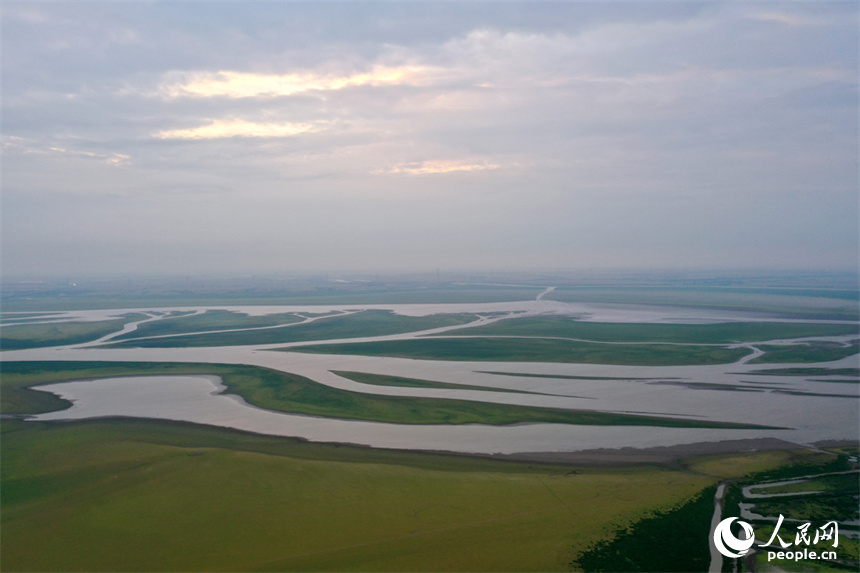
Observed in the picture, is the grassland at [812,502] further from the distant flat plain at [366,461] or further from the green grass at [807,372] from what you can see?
the green grass at [807,372]

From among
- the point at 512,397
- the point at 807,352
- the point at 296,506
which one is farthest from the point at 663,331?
the point at 296,506

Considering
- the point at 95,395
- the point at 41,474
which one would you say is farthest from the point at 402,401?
the point at 95,395

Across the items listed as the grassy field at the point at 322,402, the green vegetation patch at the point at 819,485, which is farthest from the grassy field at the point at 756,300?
the green vegetation patch at the point at 819,485

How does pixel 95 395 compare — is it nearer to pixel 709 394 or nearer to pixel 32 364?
pixel 32 364

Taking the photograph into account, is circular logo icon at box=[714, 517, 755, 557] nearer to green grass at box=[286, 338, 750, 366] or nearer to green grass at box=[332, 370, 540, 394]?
green grass at box=[332, 370, 540, 394]

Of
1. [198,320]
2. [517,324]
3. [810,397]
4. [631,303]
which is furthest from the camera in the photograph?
[631,303]

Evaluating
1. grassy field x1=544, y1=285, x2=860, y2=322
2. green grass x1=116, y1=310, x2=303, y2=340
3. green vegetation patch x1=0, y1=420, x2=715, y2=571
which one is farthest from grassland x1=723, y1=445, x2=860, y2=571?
green grass x1=116, y1=310, x2=303, y2=340
